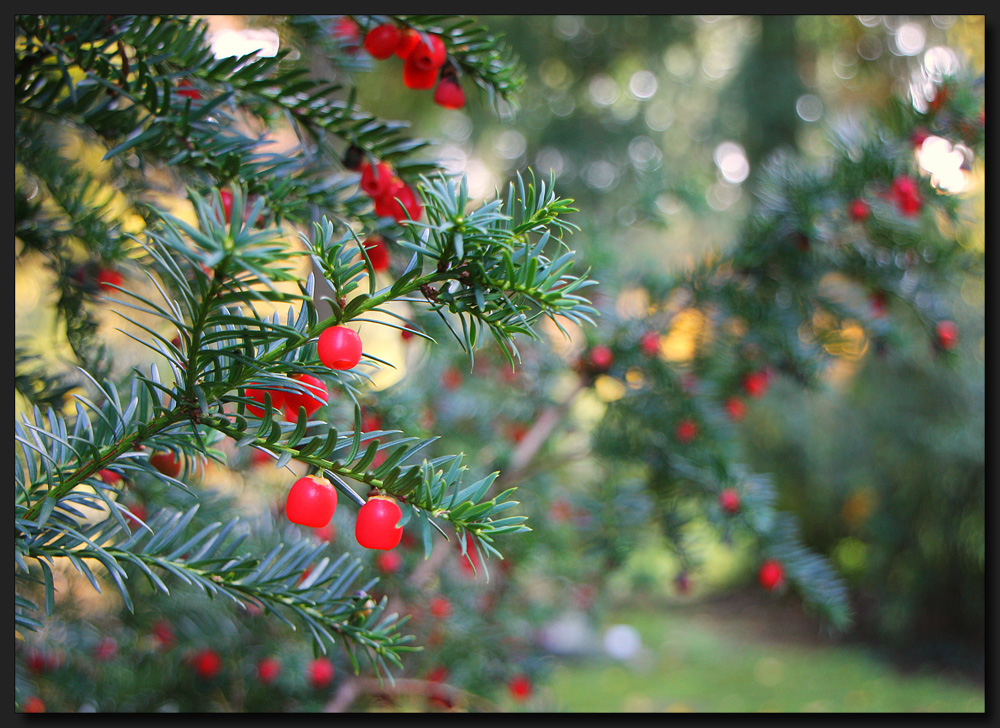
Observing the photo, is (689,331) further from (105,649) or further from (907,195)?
(105,649)

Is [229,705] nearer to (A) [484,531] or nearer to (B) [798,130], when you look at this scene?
(A) [484,531]

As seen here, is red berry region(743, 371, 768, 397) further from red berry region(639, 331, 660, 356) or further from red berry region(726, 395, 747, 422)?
red berry region(639, 331, 660, 356)

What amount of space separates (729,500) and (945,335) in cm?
45

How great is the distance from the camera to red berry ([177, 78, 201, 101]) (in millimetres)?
593

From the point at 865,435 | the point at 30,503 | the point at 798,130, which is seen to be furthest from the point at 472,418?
the point at 798,130

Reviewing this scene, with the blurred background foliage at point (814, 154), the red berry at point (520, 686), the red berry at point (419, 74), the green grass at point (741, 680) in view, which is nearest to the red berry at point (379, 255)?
the red berry at point (419, 74)

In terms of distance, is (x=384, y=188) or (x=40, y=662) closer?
(x=384, y=188)

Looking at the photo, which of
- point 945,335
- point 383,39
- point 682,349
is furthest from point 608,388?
point 383,39

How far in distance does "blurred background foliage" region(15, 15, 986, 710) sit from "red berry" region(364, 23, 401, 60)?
18.2 inches

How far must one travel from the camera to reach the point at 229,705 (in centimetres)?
121

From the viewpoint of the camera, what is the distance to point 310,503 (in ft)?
→ 1.22

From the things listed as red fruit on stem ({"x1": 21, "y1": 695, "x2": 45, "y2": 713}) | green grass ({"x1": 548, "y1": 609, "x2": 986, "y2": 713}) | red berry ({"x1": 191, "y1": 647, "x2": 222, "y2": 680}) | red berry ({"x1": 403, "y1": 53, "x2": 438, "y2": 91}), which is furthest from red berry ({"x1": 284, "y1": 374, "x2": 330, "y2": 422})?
green grass ({"x1": 548, "y1": 609, "x2": 986, "y2": 713})

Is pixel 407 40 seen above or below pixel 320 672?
above

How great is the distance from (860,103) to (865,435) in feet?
7.79
